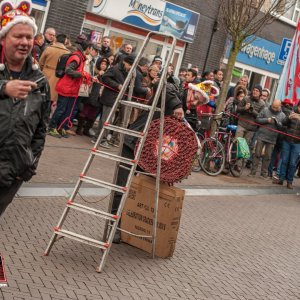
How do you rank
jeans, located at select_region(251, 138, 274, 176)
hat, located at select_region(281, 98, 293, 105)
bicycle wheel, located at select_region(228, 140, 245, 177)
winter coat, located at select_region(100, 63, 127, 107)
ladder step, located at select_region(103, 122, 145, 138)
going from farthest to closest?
hat, located at select_region(281, 98, 293, 105)
jeans, located at select_region(251, 138, 274, 176)
bicycle wheel, located at select_region(228, 140, 245, 177)
winter coat, located at select_region(100, 63, 127, 107)
ladder step, located at select_region(103, 122, 145, 138)

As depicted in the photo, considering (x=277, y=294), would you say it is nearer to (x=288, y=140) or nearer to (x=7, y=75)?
(x=7, y=75)

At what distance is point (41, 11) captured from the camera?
58.7 ft

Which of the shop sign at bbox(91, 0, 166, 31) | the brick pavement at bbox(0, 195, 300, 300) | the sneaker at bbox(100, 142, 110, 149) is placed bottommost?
the brick pavement at bbox(0, 195, 300, 300)

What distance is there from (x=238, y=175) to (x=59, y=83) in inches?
172

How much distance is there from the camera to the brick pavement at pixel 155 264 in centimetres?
602

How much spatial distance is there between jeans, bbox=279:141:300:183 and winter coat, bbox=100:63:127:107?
13.1ft

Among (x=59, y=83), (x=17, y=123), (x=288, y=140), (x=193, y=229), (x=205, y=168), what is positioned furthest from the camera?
(x=288, y=140)

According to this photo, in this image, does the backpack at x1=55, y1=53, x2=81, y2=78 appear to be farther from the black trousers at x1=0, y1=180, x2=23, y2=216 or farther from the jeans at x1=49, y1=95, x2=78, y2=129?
the black trousers at x1=0, y1=180, x2=23, y2=216

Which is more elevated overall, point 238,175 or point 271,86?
point 271,86

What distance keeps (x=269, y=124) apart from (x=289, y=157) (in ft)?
2.68

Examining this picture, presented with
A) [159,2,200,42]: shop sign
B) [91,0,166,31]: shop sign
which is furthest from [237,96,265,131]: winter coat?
[159,2,200,42]: shop sign

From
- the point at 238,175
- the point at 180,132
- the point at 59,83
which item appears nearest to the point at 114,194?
the point at 180,132

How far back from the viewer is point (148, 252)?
300 inches

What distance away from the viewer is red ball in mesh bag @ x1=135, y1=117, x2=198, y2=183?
23.6 feet
